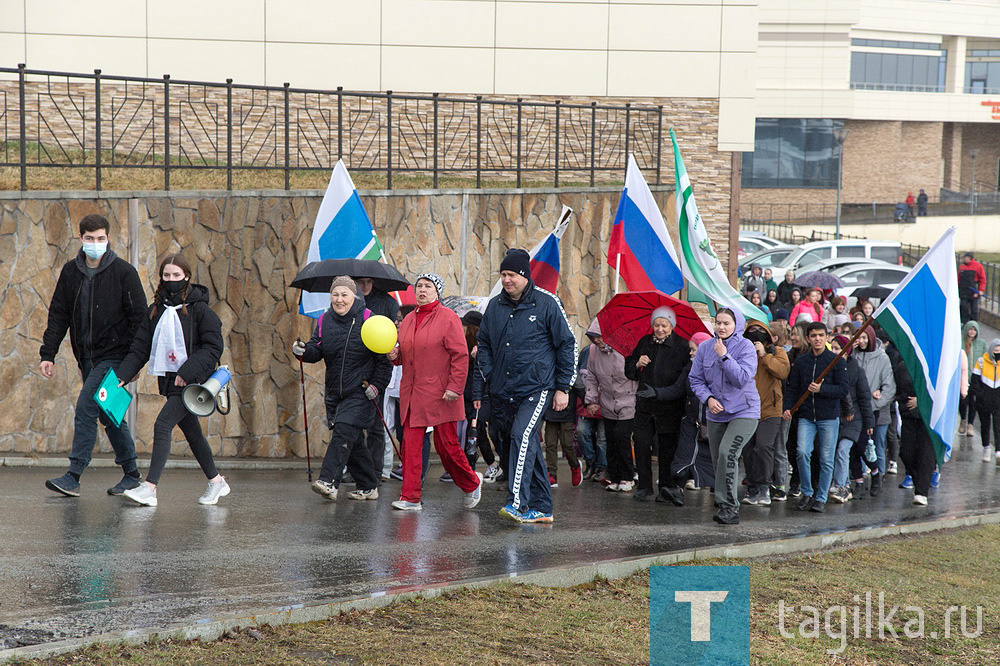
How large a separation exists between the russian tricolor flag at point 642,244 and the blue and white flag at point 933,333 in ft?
8.33

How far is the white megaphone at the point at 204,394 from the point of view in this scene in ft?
28.5

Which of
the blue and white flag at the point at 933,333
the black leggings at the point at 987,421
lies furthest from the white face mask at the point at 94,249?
the black leggings at the point at 987,421

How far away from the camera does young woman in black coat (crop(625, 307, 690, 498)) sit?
Result: 415 inches

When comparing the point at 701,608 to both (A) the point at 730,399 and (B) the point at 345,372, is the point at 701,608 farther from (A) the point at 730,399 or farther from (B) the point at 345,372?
(B) the point at 345,372

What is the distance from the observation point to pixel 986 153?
69062mm

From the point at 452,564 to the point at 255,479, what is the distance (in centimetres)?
422

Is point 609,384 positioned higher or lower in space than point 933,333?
lower

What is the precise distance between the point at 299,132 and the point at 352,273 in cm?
574

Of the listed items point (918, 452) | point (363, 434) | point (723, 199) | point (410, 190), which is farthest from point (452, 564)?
point (723, 199)

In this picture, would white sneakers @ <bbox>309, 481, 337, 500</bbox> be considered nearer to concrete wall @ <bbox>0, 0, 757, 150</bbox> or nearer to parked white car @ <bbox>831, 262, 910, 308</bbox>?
concrete wall @ <bbox>0, 0, 757, 150</bbox>

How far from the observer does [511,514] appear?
29.2 ft

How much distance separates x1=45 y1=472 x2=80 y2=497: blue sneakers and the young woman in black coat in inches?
186

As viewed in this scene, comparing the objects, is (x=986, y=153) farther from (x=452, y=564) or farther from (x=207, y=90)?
(x=452, y=564)

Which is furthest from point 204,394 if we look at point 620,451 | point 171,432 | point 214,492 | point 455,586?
point 620,451
